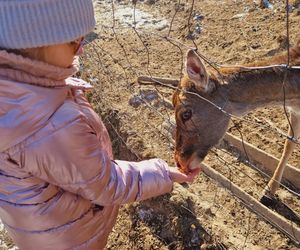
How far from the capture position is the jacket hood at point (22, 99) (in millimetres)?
1979

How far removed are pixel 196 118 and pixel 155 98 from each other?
6.02 ft

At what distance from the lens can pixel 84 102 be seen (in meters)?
2.44

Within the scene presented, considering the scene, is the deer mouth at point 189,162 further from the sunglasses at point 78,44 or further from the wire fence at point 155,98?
the sunglasses at point 78,44

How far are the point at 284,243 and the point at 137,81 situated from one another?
8.84 ft

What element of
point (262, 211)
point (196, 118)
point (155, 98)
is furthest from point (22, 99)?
point (155, 98)

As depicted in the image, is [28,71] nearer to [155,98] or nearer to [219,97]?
[219,97]

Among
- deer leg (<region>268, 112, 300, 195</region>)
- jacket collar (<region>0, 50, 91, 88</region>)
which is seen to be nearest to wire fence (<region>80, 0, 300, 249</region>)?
deer leg (<region>268, 112, 300, 195</region>)

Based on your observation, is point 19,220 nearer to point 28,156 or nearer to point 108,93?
point 28,156

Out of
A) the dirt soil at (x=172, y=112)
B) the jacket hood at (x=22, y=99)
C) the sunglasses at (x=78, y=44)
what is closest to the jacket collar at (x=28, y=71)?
the jacket hood at (x=22, y=99)

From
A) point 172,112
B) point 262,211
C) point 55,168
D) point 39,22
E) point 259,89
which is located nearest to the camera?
point 39,22

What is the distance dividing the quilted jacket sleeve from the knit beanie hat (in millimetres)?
378

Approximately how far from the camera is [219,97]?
353 cm

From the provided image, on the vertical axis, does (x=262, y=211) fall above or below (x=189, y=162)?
below

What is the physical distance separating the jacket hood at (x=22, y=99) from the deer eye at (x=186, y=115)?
5.25 ft
